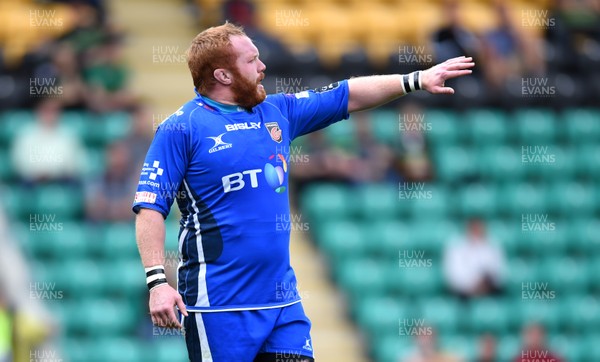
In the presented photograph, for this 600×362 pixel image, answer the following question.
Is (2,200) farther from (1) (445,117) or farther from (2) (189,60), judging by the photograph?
(2) (189,60)

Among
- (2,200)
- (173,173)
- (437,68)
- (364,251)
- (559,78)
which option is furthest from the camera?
(559,78)

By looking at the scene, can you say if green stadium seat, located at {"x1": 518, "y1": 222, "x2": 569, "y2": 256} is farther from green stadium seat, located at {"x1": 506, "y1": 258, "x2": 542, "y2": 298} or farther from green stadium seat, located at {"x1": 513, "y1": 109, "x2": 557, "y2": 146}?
green stadium seat, located at {"x1": 513, "y1": 109, "x2": 557, "y2": 146}

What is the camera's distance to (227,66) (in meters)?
5.39

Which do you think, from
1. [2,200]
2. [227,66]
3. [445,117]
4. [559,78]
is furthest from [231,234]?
[559,78]

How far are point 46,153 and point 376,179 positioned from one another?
11.4 feet

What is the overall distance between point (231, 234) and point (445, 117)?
339 inches

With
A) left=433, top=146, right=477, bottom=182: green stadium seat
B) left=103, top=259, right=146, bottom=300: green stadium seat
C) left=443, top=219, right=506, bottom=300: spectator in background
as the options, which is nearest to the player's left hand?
left=103, top=259, right=146, bottom=300: green stadium seat

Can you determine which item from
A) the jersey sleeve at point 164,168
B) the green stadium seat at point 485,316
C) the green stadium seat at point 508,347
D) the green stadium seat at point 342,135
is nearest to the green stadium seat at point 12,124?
the green stadium seat at point 342,135

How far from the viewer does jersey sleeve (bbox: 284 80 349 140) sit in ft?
18.7

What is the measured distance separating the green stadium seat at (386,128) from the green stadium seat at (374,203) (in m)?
0.61

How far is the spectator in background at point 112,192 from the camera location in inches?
444

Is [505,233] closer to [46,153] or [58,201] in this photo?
[58,201]

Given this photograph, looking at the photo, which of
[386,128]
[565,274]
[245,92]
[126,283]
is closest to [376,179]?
[386,128]

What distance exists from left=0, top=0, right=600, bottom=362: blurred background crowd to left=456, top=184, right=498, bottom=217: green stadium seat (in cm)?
2
